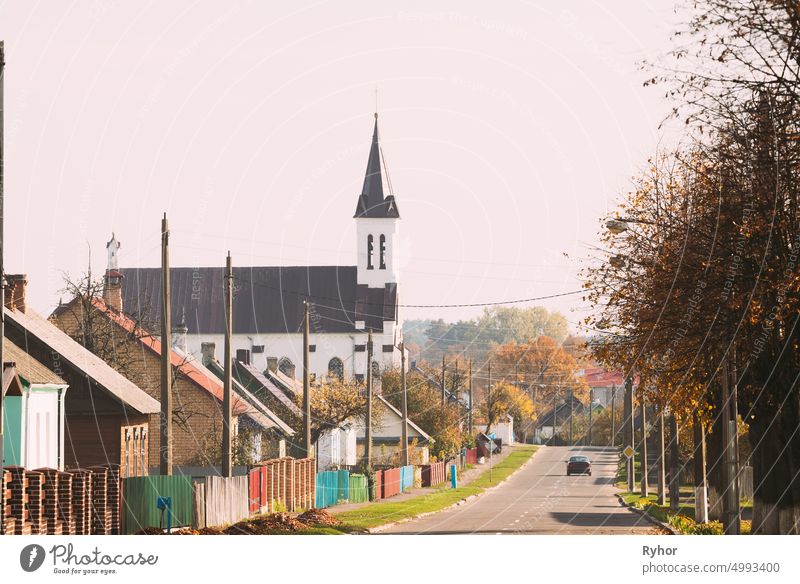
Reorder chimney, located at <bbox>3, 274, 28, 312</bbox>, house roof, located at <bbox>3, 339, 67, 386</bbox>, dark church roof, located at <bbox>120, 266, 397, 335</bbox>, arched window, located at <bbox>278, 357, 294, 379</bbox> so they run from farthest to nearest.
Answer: dark church roof, located at <bbox>120, 266, 397, 335</bbox> < arched window, located at <bbox>278, 357, 294, 379</bbox> < chimney, located at <bbox>3, 274, 28, 312</bbox> < house roof, located at <bbox>3, 339, 67, 386</bbox>

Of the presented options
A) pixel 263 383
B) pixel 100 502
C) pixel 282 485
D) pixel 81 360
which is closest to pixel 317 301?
pixel 263 383

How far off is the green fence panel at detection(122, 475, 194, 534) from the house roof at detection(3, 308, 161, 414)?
320 inches

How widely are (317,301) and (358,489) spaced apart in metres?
93.7

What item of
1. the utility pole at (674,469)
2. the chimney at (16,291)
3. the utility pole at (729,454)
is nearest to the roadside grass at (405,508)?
the utility pole at (674,469)

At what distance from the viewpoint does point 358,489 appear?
2282 inches

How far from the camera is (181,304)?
146875mm

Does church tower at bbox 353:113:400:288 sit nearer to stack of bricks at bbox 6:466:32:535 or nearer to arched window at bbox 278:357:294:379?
arched window at bbox 278:357:294:379

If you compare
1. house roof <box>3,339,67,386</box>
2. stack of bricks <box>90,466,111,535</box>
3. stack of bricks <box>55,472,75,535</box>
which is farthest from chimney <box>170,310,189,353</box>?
stack of bricks <box>55,472,75,535</box>

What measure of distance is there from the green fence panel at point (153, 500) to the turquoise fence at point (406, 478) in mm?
35582

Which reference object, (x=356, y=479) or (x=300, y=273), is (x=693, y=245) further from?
(x=300, y=273)

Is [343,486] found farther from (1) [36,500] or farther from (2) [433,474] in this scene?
(1) [36,500]

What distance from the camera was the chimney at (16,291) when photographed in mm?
40125

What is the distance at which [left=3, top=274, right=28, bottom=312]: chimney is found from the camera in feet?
132
